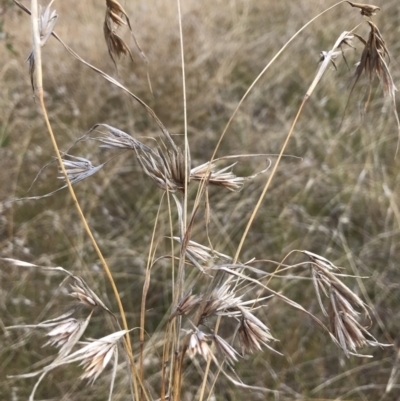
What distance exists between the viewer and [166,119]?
1.89 metres

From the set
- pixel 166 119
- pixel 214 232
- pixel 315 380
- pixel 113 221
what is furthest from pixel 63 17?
pixel 315 380

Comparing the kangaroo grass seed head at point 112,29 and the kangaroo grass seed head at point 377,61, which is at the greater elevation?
the kangaroo grass seed head at point 112,29

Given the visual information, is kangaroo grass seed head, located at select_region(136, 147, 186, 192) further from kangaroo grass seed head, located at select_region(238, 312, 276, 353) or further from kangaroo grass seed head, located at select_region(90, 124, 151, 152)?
kangaroo grass seed head, located at select_region(238, 312, 276, 353)

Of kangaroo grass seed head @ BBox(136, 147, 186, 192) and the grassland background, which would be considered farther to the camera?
the grassland background

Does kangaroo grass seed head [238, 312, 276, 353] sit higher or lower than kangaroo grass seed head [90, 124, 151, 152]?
lower

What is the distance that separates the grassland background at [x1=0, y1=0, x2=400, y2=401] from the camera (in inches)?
45.9

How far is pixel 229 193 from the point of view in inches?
59.6

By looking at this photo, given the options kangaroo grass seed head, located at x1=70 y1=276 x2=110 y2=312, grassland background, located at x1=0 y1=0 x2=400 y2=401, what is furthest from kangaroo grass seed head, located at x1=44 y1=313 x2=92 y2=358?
grassland background, located at x1=0 y1=0 x2=400 y2=401

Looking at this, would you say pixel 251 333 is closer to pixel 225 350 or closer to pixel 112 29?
pixel 225 350

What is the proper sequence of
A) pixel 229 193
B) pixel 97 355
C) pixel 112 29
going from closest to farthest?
pixel 97 355
pixel 112 29
pixel 229 193

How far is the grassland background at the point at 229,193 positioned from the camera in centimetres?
117

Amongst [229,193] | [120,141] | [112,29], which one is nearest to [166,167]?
[120,141]

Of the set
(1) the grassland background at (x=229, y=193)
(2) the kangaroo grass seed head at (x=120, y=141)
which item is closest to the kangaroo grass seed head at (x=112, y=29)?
(2) the kangaroo grass seed head at (x=120, y=141)

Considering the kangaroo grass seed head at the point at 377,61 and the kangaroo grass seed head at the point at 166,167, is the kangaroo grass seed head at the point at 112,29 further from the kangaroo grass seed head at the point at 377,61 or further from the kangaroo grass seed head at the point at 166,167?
the kangaroo grass seed head at the point at 377,61
